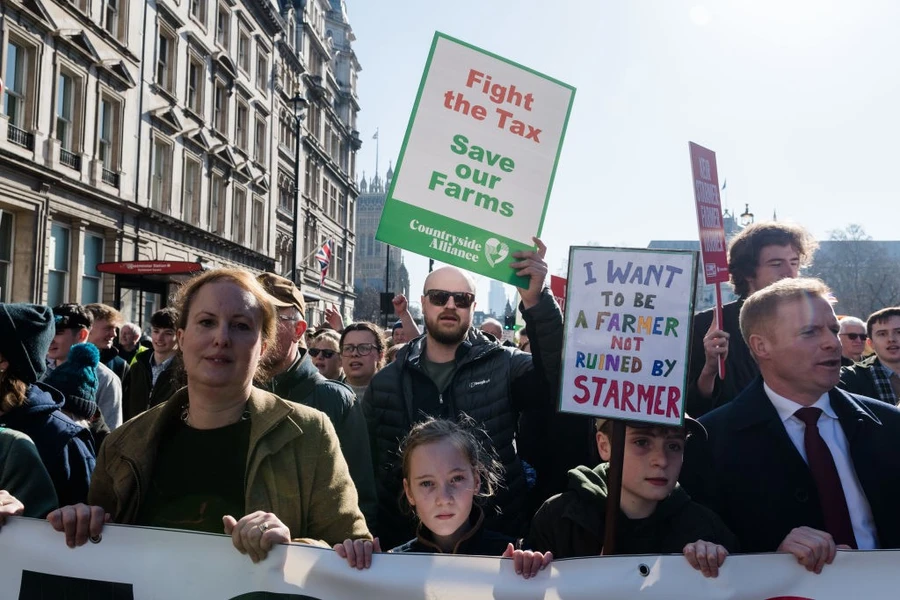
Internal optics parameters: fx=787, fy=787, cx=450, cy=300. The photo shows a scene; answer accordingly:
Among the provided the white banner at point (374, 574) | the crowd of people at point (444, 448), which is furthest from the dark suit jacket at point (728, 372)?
the white banner at point (374, 574)

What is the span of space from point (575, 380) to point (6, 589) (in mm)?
2034

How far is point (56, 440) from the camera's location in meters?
3.09

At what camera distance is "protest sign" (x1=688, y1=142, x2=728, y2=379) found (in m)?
4.31

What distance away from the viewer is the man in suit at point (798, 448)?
285cm

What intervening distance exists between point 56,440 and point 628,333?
2.24 meters

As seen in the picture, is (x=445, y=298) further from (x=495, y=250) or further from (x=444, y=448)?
(x=444, y=448)

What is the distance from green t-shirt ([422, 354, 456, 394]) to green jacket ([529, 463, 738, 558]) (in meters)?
1.10

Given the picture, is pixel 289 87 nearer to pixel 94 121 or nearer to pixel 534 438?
pixel 94 121

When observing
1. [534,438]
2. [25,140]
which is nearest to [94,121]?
[25,140]

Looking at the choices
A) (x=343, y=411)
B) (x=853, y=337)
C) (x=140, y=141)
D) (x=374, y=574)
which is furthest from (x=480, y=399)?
(x=140, y=141)

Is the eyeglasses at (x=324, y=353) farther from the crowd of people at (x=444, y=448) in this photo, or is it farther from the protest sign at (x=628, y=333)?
the protest sign at (x=628, y=333)

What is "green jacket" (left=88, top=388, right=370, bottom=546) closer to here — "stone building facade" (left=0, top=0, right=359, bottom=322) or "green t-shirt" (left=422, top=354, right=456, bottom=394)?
"green t-shirt" (left=422, top=354, right=456, bottom=394)

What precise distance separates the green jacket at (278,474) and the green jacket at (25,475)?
191mm

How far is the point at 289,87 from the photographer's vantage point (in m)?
39.7
